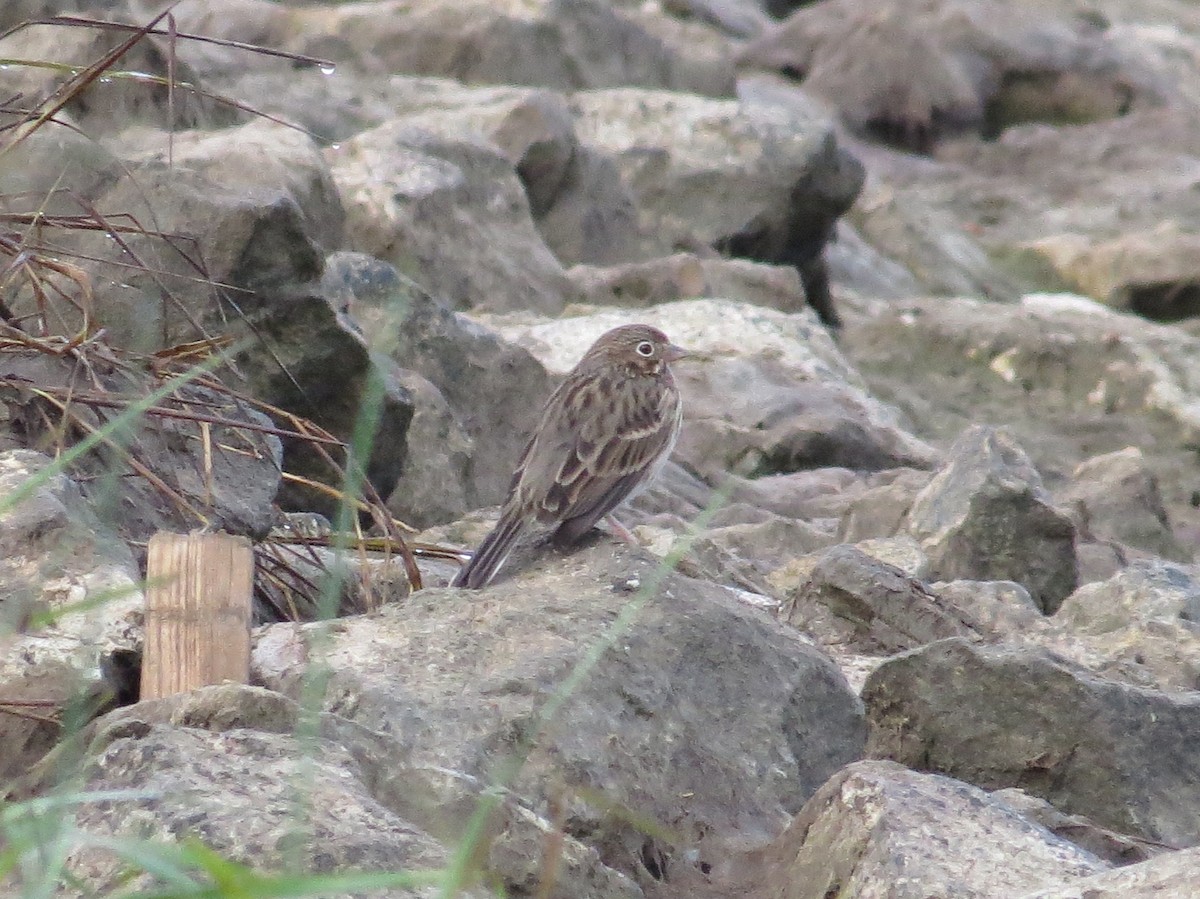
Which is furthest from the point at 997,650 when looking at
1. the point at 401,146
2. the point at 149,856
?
the point at 401,146

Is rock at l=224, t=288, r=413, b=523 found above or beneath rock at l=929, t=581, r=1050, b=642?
above

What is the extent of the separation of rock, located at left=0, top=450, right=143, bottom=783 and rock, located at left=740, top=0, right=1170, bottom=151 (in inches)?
787

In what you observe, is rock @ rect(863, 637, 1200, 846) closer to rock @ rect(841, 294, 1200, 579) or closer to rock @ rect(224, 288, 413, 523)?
rock @ rect(224, 288, 413, 523)

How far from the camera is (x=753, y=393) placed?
11461 millimetres

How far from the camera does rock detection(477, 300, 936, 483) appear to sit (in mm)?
11031

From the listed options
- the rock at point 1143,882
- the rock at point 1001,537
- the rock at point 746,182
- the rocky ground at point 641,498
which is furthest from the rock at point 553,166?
the rock at point 1143,882

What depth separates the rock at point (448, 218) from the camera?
1138 centimetres

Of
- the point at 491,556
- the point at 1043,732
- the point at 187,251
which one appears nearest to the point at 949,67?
the point at 187,251

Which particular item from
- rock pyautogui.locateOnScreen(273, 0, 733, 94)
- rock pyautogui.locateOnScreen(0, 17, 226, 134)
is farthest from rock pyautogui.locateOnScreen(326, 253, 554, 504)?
rock pyautogui.locateOnScreen(273, 0, 733, 94)

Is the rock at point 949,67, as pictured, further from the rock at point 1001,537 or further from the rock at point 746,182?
the rock at point 1001,537

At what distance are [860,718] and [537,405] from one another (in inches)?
172

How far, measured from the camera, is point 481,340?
9.97 m

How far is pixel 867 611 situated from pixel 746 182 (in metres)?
8.41

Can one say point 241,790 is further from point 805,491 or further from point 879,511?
point 805,491
